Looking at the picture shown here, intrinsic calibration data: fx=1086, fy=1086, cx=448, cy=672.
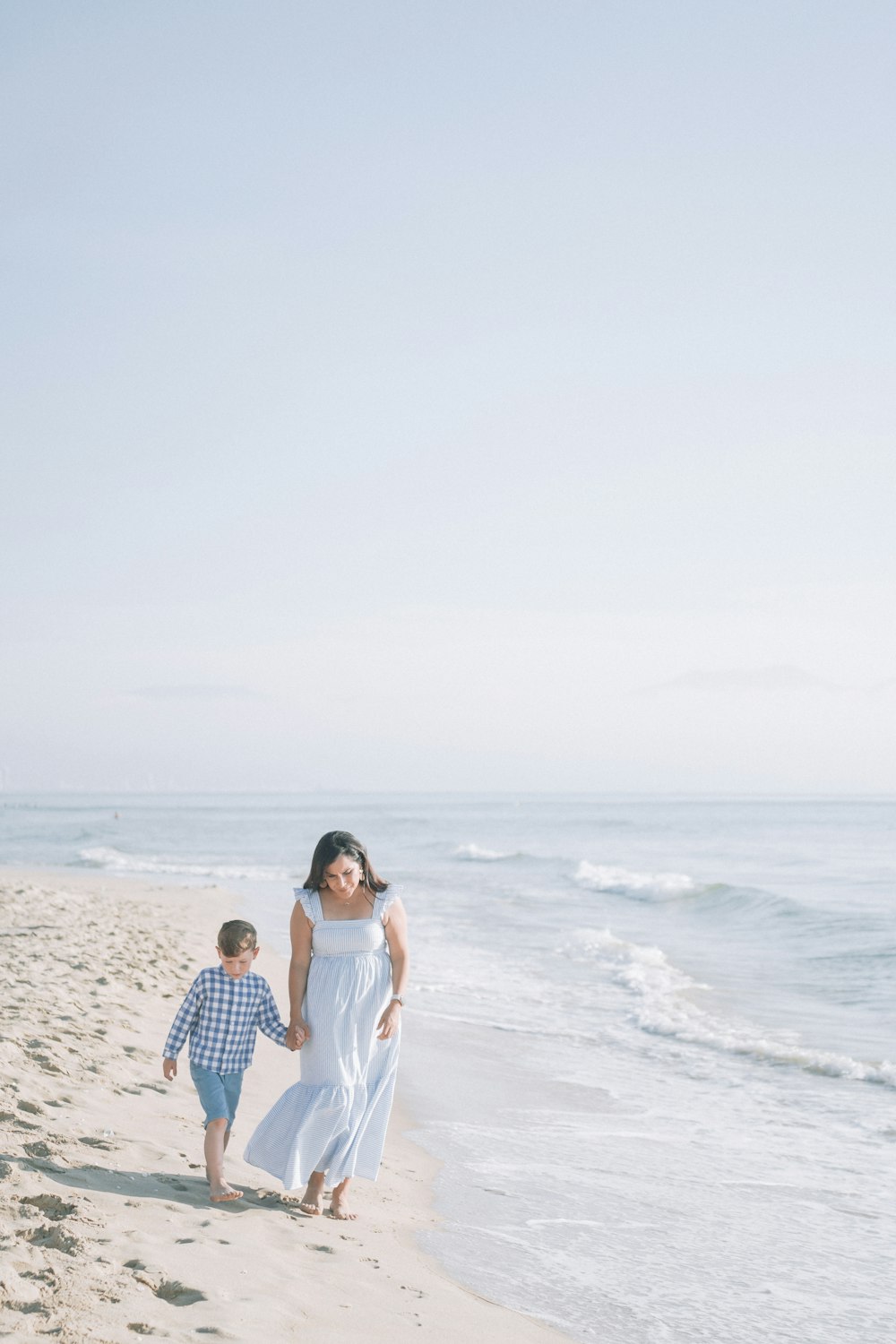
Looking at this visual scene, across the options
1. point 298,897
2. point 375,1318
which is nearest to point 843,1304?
point 375,1318

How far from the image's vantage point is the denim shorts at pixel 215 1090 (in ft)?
15.7

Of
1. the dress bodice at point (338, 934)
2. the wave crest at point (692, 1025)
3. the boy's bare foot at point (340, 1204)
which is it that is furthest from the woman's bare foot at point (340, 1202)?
the wave crest at point (692, 1025)

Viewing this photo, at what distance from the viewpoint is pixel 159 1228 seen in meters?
→ 4.29

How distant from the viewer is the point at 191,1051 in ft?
15.8

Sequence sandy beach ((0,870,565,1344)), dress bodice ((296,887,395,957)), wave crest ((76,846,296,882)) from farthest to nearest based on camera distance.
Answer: wave crest ((76,846,296,882)), dress bodice ((296,887,395,957)), sandy beach ((0,870,565,1344))

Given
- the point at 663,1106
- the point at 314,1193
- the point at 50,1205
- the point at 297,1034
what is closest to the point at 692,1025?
the point at 663,1106

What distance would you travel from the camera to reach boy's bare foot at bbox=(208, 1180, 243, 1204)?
4.77m

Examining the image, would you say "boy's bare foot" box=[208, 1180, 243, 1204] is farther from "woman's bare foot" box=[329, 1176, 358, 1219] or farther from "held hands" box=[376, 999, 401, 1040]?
"held hands" box=[376, 999, 401, 1040]

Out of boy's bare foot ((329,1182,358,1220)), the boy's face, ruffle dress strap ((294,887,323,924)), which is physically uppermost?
ruffle dress strap ((294,887,323,924))

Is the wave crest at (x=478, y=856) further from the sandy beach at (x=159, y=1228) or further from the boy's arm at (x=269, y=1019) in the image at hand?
the boy's arm at (x=269, y=1019)

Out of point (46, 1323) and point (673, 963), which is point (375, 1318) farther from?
point (673, 963)

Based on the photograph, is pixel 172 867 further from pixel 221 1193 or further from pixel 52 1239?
pixel 52 1239

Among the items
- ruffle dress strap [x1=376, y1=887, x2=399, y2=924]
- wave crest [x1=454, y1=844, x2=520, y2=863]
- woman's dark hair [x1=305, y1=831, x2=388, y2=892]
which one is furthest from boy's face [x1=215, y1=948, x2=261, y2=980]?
wave crest [x1=454, y1=844, x2=520, y2=863]

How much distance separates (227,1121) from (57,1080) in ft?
5.87
